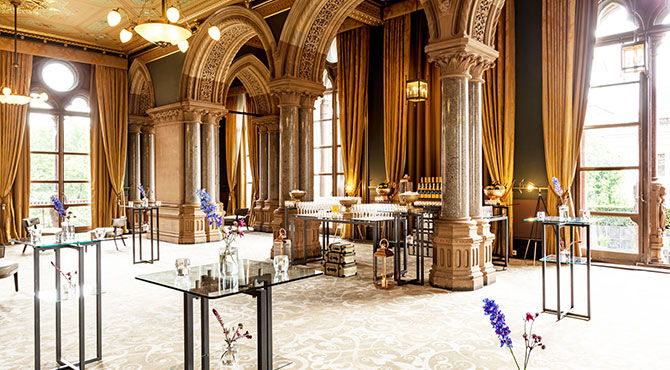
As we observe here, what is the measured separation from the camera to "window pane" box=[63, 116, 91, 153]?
1228 cm

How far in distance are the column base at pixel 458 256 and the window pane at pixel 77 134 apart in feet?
35.8

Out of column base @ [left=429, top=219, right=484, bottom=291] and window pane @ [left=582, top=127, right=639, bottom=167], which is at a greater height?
window pane @ [left=582, top=127, right=639, bottom=167]

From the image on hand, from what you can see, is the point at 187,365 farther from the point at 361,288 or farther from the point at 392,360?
the point at 361,288

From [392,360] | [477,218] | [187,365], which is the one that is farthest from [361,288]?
[187,365]

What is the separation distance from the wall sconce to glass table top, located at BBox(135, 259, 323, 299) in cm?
664

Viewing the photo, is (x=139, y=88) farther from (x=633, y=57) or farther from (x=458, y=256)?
(x=633, y=57)

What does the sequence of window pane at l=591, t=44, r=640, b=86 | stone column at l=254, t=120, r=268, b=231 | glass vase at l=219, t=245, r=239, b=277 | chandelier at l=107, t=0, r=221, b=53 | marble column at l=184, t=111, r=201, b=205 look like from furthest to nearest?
stone column at l=254, t=120, r=268, b=231 → marble column at l=184, t=111, r=201, b=205 → window pane at l=591, t=44, r=640, b=86 → chandelier at l=107, t=0, r=221, b=53 → glass vase at l=219, t=245, r=239, b=277

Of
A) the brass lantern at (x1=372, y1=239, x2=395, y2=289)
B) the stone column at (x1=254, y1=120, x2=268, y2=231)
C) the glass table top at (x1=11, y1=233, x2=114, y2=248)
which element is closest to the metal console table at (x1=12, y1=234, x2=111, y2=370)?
the glass table top at (x1=11, y1=233, x2=114, y2=248)

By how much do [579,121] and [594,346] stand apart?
4.92 metres

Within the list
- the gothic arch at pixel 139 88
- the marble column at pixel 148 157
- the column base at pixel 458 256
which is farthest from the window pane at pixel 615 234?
the marble column at pixel 148 157

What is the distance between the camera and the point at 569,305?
5043 mm

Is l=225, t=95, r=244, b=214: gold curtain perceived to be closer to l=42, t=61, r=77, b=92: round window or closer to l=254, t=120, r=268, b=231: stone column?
l=254, t=120, r=268, b=231: stone column

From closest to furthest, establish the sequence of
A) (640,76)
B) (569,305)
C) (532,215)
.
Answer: (569,305) → (640,76) → (532,215)

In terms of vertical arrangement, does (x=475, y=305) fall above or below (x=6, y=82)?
below
